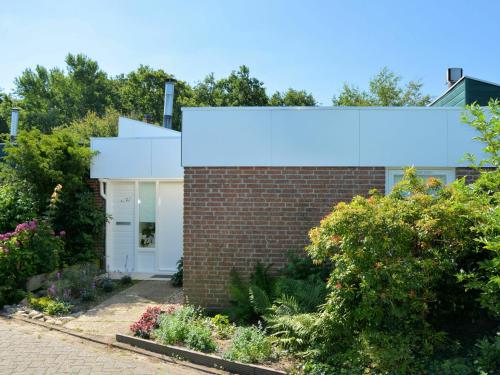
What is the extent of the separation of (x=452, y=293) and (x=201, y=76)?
37892 millimetres

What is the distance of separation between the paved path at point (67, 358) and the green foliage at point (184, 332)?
0.38 m

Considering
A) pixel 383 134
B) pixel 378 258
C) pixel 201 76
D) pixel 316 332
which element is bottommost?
pixel 316 332

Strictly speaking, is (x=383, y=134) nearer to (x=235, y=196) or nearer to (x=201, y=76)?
(x=235, y=196)

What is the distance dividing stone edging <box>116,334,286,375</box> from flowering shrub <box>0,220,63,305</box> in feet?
11.6

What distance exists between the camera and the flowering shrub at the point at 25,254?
898cm

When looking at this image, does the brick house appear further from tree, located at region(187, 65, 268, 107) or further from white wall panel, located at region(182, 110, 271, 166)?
tree, located at region(187, 65, 268, 107)

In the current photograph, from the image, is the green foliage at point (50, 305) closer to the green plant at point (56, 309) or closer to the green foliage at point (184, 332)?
the green plant at point (56, 309)

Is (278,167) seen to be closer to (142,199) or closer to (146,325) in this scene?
(146,325)

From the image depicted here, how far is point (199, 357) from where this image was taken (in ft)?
19.4

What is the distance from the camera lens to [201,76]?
4153 cm

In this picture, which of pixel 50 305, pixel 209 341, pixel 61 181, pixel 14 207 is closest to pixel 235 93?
pixel 61 181

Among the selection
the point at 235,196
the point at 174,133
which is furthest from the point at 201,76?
the point at 235,196

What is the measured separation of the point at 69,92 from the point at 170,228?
40540mm

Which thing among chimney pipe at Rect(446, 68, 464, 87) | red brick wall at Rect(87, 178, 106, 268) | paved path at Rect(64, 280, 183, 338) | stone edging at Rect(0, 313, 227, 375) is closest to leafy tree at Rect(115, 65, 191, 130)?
chimney pipe at Rect(446, 68, 464, 87)
